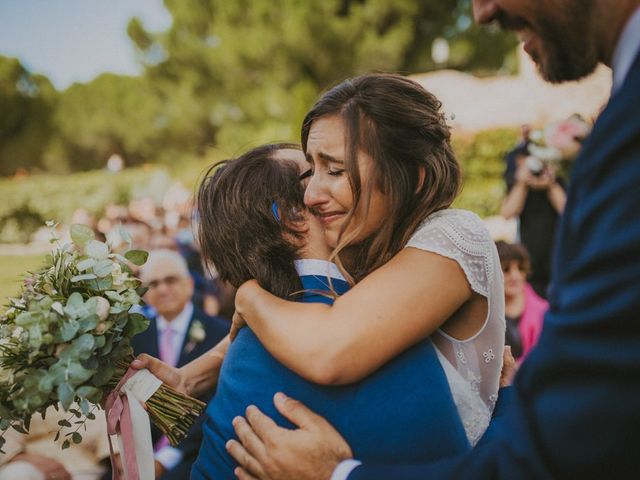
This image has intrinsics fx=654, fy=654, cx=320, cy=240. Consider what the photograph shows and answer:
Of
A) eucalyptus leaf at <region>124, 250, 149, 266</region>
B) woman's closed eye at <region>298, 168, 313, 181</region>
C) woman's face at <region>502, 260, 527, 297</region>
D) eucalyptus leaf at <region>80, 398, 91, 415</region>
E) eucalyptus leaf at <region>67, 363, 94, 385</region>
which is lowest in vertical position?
woman's face at <region>502, 260, 527, 297</region>

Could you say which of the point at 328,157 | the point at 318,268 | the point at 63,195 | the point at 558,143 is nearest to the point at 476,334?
the point at 318,268

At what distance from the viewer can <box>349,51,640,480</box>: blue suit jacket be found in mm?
1067

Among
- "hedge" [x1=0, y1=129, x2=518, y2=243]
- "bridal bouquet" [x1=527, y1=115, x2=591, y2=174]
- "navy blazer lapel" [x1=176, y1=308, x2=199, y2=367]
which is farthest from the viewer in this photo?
"hedge" [x1=0, y1=129, x2=518, y2=243]

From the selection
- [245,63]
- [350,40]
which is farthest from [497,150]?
[245,63]

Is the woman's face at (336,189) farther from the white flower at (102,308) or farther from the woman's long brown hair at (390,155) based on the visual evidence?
the white flower at (102,308)

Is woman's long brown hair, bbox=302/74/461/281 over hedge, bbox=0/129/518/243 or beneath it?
over

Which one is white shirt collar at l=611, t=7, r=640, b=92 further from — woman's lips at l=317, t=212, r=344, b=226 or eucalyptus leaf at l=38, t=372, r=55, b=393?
eucalyptus leaf at l=38, t=372, r=55, b=393

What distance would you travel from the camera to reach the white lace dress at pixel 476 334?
1.84 m

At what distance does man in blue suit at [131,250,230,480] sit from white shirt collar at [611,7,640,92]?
3.19 meters

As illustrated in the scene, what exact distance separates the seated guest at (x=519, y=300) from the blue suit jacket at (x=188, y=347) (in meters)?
2.20

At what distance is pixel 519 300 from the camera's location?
17.1 feet

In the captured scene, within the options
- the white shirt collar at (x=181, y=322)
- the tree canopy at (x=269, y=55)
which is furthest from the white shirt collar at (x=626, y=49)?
the tree canopy at (x=269, y=55)

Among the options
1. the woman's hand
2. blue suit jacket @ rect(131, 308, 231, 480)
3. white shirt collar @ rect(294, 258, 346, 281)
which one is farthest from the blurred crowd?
white shirt collar @ rect(294, 258, 346, 281)

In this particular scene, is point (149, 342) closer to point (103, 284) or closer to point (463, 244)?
point (103, 284)
